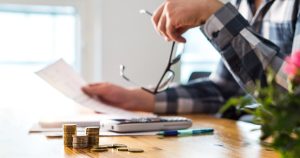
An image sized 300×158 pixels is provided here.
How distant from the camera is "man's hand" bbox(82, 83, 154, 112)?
1446 millimetres

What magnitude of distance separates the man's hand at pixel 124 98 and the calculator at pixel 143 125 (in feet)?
1.35

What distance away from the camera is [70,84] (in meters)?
1.35

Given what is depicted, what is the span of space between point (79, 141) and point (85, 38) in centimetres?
199

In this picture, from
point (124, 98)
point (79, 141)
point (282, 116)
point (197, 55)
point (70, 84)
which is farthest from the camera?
point (197, 55)

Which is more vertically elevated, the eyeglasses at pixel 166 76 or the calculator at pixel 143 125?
the eyeglasses at pixel 166 76

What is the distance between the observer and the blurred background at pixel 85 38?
2.64 m

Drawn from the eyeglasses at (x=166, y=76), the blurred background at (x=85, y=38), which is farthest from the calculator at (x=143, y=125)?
the blurred background at (x=85, y=38)

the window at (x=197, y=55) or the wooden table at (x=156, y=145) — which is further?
the window at (x=197, y=55)

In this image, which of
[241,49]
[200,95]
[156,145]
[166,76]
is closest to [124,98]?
[166,76]

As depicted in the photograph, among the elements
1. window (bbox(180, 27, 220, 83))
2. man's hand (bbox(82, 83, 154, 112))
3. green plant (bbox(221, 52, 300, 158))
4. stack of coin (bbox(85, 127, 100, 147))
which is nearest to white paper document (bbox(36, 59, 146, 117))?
man's hand (bbox(82, 83, 154, 112))

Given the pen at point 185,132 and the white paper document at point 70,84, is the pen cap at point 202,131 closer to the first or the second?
the pen at point 185,132

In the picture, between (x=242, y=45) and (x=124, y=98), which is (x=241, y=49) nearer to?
(x=242, y=45)

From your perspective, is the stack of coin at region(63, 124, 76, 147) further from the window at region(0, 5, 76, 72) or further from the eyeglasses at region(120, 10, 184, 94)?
the window at region(0, 5, 76, 72)

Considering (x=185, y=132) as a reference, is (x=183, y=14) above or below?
above
